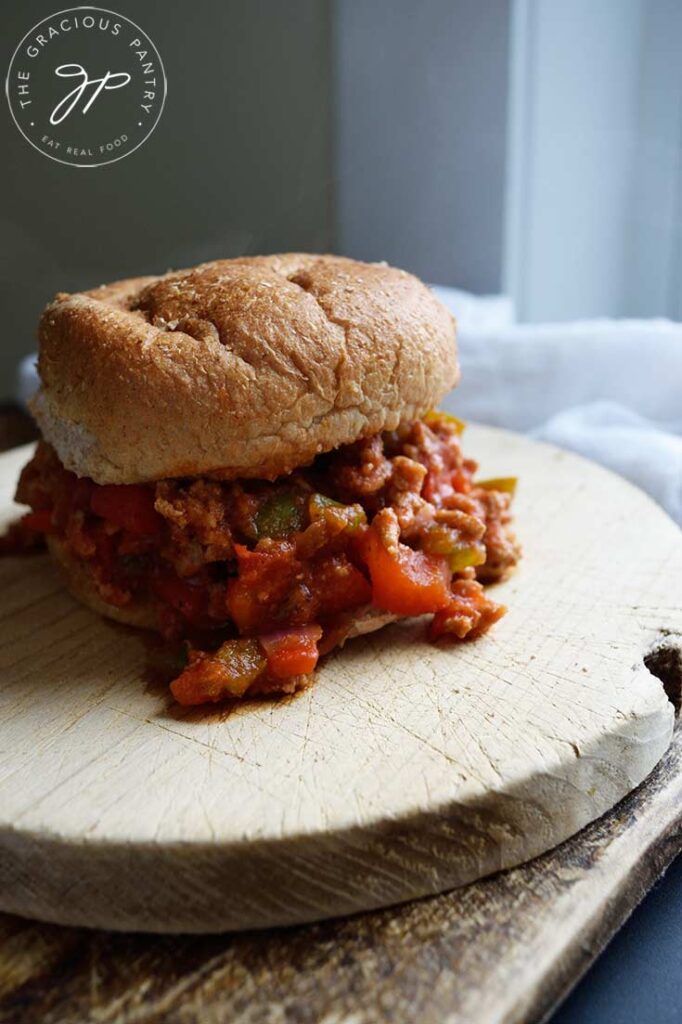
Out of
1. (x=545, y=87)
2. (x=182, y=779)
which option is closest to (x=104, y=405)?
(x=182, y=779)

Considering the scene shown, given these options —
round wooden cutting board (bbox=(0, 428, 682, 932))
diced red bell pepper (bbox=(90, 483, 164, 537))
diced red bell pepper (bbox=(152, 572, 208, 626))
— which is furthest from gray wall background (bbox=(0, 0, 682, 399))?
round wooden cutting board (bbox=(0, 428, 682, 932))

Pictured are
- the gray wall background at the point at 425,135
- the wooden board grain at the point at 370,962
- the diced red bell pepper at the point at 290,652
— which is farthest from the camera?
the gray wall background at the point at 425,135

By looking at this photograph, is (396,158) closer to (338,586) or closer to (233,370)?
(233,370)

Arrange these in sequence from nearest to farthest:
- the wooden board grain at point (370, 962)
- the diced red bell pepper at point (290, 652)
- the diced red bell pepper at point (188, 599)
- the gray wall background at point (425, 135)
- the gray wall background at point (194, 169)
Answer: the wooden board grain at point (370, 962), the diced red bell pepper at point (290, 652), the diced red bell pepper at point (188, 599), the gray wall background at point (194, 169), the gray wall background at point (425, 135)

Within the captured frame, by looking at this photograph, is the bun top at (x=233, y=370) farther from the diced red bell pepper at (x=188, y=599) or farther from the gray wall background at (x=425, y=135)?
the gray wall background at (x=425, y=135)

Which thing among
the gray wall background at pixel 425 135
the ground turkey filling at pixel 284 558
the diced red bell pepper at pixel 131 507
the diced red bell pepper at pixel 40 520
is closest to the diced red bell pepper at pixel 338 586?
the ground turkey filling at pixel 284 558

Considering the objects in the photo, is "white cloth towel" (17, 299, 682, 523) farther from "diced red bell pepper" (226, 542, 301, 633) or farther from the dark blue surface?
the dark blue surface

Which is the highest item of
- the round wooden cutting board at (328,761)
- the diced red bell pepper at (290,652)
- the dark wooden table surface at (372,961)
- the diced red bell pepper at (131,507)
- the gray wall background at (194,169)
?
the gray wall background at (194,169)
